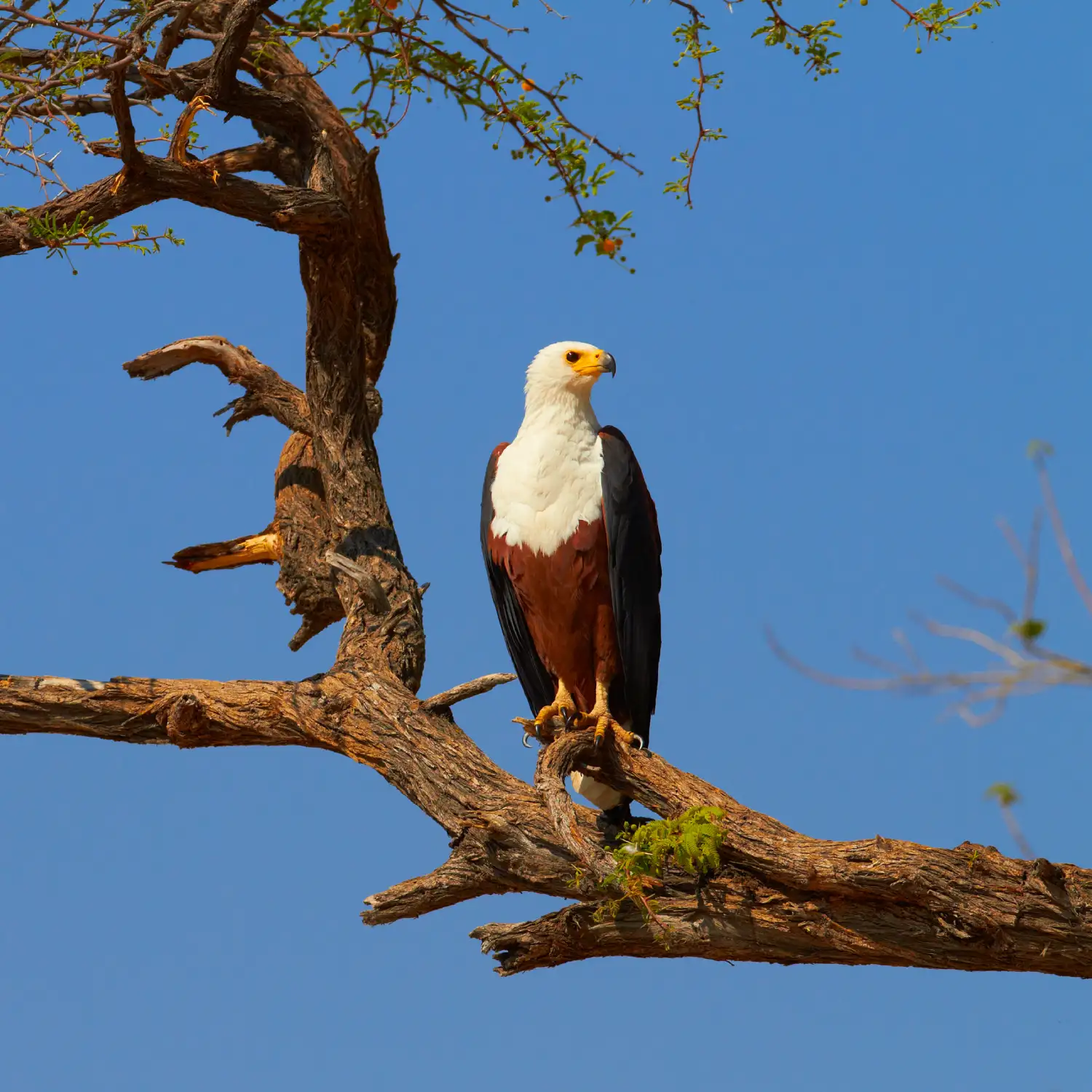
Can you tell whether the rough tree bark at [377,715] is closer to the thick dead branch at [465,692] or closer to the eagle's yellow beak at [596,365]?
the thick dead branch at [465,692]

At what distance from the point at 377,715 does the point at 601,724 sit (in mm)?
872

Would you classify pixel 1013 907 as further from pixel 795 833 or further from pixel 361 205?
pixel 361 205

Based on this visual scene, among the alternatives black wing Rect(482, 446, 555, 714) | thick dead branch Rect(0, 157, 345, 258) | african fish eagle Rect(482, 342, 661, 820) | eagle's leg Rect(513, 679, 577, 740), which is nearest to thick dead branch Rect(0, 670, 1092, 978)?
eagle's leg Rect(513, 679, 577, 740)

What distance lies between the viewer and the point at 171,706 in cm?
497

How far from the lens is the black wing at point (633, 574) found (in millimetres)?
4879

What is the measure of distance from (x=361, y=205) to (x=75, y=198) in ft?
4.04

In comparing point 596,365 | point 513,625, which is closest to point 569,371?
point 596,365

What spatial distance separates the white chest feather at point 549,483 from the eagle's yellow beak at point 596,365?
0.54 ft

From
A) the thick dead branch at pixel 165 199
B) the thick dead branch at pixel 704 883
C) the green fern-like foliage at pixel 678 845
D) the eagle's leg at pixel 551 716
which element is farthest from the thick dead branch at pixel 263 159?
the green fern-like foliage at pixel 678 845

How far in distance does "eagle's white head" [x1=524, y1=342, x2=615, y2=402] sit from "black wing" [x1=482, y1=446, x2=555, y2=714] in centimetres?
33

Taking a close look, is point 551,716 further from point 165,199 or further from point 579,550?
point 165,199

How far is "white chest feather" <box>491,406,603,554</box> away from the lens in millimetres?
4922

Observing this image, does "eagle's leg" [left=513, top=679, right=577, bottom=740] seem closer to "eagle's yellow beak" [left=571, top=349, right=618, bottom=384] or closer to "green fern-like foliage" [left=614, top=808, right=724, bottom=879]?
"green fern-like foliage" [left=614, top=808, right=724, bottom=879]

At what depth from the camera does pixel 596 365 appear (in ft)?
16.9
